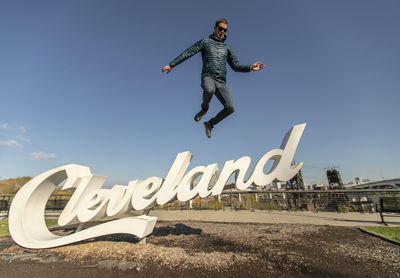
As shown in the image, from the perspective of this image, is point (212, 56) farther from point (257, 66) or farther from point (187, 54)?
point (257, 66)

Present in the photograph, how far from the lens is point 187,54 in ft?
14.8

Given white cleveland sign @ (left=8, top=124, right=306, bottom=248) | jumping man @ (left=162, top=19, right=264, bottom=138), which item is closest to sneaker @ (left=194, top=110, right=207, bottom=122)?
jumping man @ (left=162, top=19, right=264, bottom=138)

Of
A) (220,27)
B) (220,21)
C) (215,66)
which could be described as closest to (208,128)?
(215,66)

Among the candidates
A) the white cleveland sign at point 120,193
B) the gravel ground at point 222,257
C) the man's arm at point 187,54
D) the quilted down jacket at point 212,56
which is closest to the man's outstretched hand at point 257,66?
the quilted down jacket at point 212,56

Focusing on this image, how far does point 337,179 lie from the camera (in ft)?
111

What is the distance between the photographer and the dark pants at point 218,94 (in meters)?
4.04

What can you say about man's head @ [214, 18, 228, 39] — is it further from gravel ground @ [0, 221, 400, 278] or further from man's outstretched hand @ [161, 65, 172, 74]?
gravel ground @ [0, 221, 400, 278]

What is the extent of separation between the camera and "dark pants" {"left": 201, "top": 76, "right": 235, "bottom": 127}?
4.04 meters

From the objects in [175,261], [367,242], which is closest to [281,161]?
[175,261]

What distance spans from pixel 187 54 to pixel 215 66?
2.56 feet

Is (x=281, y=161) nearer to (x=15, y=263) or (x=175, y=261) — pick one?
(x=175, y=261)

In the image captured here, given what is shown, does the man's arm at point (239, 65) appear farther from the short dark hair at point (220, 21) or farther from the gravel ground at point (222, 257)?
the gravel ground at point (222, 257)

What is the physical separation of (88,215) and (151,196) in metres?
1.91

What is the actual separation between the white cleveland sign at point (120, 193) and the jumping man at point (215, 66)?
65.3 inches
